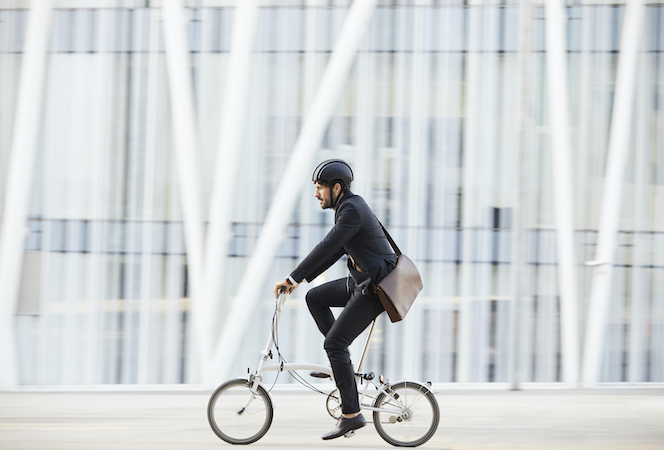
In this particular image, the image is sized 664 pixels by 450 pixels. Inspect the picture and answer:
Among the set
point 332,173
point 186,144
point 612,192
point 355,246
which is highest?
point 186,144

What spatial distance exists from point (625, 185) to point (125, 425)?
6.54 metres

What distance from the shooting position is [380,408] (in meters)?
5.14

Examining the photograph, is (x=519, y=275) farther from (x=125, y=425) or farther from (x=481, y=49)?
(x=125, y=425)

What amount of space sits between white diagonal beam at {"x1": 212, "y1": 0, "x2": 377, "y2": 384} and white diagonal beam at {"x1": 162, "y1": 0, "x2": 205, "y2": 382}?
38 cm

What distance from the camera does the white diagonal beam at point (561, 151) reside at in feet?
28.2

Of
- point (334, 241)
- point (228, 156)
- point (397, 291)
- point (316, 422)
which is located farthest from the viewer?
point (228, 156)

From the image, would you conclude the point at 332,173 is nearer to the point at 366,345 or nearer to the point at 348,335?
the point at 348,335

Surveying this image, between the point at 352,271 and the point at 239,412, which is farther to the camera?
the point at 239,412

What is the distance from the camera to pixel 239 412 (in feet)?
16.9

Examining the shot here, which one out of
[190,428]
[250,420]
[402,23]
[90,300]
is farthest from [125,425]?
[402,23]

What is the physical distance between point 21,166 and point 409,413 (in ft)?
20.2

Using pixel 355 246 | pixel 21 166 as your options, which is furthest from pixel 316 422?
pixel 21 166

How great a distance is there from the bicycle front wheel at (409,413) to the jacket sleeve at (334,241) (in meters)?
1.13

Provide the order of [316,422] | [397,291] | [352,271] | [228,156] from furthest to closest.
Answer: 1. [228,156]
2. [316,422]
3. [352,271]
4. [397,291]
